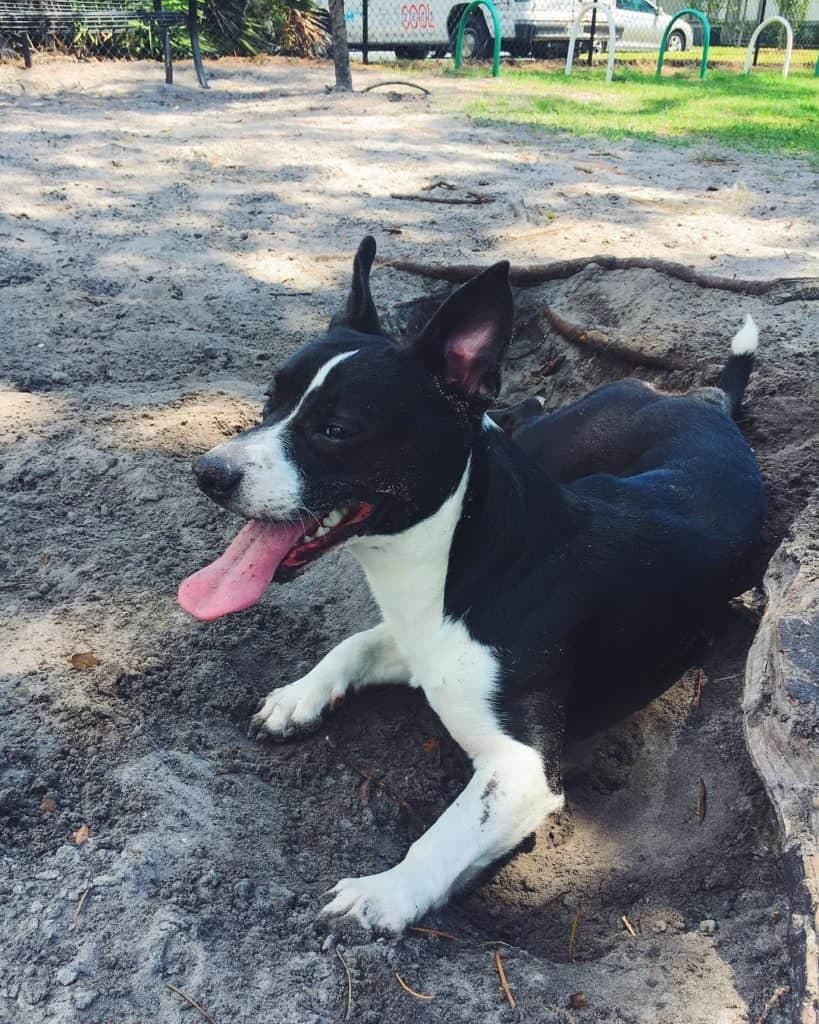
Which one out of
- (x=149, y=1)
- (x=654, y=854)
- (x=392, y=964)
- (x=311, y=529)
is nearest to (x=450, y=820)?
(x=392, y=964)

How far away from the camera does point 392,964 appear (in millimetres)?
2344

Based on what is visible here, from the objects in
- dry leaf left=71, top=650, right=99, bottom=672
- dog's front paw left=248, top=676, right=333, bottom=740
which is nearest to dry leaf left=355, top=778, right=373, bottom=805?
dog's front paw left=248, top=676, right=333, bottom=740

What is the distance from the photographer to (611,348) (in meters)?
5.36

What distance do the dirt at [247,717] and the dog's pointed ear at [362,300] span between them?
1.24 metres

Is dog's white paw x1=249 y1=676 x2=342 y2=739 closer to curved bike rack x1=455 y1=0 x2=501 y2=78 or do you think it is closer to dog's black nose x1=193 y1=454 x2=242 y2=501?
dog's black nose x1=193 y1=454 x2=242 y2=501

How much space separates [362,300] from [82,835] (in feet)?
5.90

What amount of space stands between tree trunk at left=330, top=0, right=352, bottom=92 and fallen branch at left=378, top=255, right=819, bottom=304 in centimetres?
834

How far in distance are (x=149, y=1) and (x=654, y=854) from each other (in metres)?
17.1

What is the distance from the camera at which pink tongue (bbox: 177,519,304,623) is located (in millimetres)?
2818

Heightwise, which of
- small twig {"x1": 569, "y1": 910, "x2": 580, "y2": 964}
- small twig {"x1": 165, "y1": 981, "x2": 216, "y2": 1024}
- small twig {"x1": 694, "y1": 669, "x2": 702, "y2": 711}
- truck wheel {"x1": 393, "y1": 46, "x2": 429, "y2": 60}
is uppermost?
truck wheel {"x1": 393, "y1": 46, "x2": 429, "y2": 60}

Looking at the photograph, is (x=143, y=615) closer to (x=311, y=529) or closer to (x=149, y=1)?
(x=311, y=529)

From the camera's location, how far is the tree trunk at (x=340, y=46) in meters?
13.5

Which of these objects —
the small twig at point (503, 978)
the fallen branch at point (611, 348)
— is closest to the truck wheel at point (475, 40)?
the fallen branch at point (611, 348)

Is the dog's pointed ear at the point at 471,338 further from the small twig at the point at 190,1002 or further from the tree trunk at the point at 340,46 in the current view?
the tree trunk at the point at 340,46
